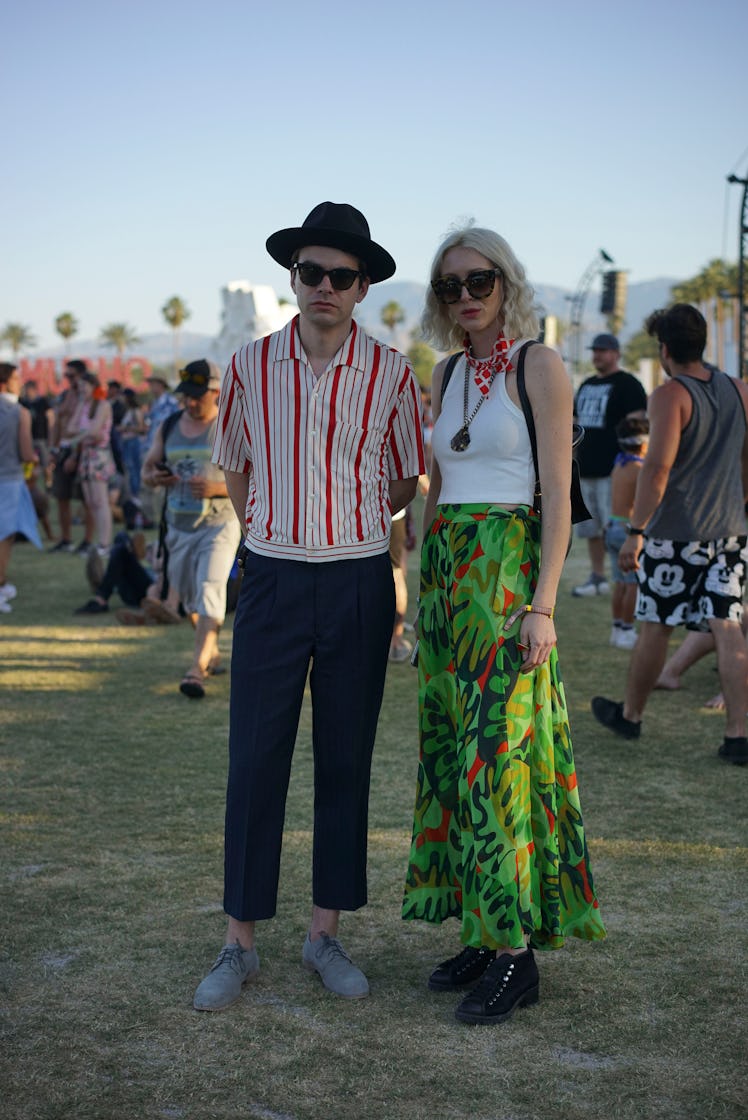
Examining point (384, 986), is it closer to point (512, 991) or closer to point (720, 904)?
point (512, 991)

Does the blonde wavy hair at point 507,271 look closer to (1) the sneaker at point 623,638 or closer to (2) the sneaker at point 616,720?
(2) the sneaker at point 616,720

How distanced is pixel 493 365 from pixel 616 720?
3.37m

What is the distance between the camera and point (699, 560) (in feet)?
19.4

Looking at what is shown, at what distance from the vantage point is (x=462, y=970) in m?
3.55

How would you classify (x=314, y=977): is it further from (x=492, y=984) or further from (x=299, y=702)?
(x=299, y=702)

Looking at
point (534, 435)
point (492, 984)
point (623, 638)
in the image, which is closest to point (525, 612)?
point (534, 435)

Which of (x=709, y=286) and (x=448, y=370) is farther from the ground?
(x=709, y=286)

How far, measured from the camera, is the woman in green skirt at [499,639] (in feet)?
10.9

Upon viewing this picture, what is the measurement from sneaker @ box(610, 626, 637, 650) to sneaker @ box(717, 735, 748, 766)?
9.71 ft

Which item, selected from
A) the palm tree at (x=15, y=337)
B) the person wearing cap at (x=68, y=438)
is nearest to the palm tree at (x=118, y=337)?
the palm tree at (x=15, y=337)

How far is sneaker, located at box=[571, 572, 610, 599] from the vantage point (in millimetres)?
11531

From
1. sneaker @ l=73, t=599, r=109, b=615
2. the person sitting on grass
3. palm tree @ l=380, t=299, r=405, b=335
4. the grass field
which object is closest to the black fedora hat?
the grass field

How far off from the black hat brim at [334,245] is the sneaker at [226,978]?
77.5 inches

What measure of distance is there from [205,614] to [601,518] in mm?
4542
